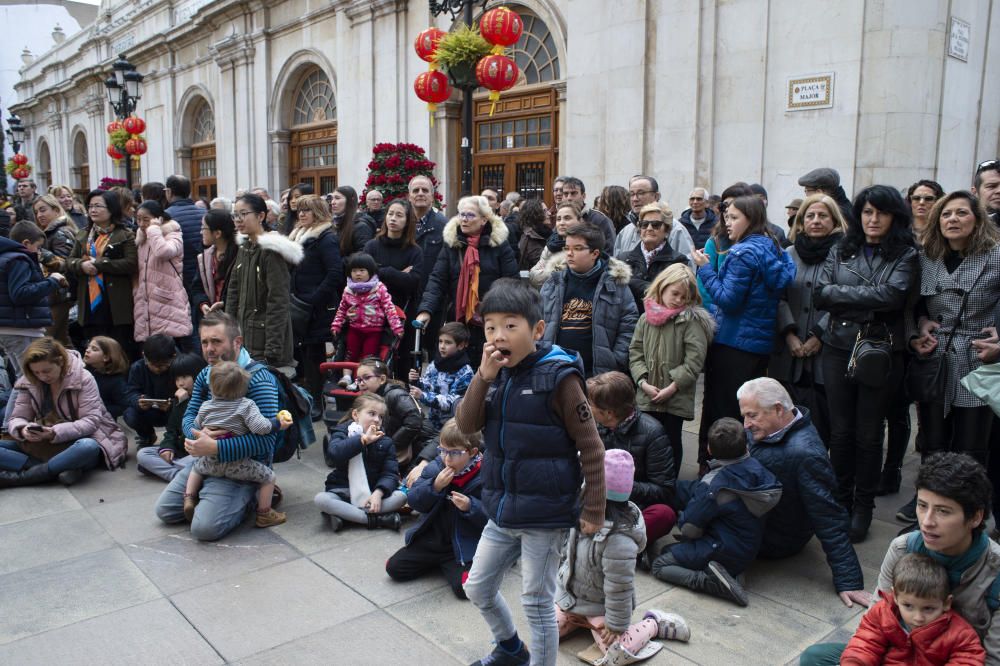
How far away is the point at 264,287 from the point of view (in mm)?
6430

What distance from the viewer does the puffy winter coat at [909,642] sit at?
8.57 feet

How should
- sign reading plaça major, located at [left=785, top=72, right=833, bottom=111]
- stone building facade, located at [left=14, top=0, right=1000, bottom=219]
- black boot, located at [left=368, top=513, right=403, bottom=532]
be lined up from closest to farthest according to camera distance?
1. black boot, located at [left=368, top=513, right=403, bottom=532]
2. stone building facade, located at [left=14, top=0, right=1000, bottom=219]
3. sign reading plaça major, located at [left=785, top=72, right=833, bottom=111]

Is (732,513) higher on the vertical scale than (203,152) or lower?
lower

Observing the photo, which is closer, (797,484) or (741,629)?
(741,629)

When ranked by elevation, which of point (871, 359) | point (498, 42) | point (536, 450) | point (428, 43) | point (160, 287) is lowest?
point (536, 450)

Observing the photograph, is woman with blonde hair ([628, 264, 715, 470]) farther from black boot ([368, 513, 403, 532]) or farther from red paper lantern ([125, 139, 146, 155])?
red paper lantern ([125, 139, 146, 155])

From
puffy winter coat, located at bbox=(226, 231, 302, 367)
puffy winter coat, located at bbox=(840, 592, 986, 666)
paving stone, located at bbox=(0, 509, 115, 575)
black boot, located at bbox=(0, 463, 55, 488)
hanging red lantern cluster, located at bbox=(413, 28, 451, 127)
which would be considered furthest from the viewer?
hanging red lantern cluster, located at bbox=(413, 28, 451, 127)

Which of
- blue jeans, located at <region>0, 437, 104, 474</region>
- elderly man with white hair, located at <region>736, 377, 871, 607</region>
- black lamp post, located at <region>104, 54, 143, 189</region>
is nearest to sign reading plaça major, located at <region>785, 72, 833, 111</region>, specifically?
elderly man with white hair, located at <region>736, 377, 871, 607</region>

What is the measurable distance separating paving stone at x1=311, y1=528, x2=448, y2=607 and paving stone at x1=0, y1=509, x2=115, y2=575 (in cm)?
140

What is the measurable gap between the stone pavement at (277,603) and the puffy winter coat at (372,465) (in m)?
0.26

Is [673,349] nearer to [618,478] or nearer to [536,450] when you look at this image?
[618,478]

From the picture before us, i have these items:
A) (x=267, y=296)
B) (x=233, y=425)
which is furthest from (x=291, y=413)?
(x=267, y=296)

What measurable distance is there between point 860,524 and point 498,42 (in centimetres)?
629

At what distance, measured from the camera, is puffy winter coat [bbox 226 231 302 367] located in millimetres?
6379
